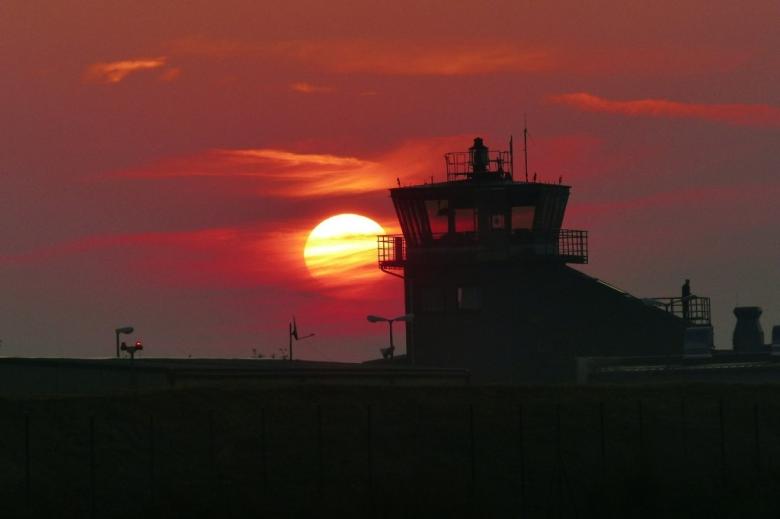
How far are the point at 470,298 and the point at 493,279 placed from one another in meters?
1.60

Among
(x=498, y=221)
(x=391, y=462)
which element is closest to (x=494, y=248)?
(x=498, y=221)

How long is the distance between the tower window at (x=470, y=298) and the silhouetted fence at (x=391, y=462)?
29.1 metres

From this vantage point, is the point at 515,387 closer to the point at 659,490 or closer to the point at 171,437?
the point at 171,437

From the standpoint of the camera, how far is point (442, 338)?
293 feet

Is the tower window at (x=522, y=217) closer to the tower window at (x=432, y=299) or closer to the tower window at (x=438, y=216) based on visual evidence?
the tower window at (x=438, y=216)

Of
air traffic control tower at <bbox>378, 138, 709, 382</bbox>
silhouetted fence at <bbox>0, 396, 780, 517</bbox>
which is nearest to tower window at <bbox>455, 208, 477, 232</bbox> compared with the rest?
air traffic control tower at <bbox>378, 138, 709, 382</bbox>

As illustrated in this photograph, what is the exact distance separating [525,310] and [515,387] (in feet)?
87.7

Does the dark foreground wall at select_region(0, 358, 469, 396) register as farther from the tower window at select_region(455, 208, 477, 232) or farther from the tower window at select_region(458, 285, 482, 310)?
the tower window at select_region(455, 208, 477, 232)

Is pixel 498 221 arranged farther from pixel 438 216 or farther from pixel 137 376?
pixel 137 376

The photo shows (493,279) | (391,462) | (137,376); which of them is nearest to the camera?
(391,462)

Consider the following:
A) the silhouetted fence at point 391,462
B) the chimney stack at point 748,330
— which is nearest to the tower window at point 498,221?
the chimney stack at point 748,330

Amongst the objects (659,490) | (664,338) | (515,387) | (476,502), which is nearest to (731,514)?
(659,490)

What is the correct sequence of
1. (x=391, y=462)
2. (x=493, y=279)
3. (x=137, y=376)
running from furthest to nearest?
(x=493, y=279) < (x=137, y=376) < (x=391, y=462)

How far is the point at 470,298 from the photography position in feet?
293
